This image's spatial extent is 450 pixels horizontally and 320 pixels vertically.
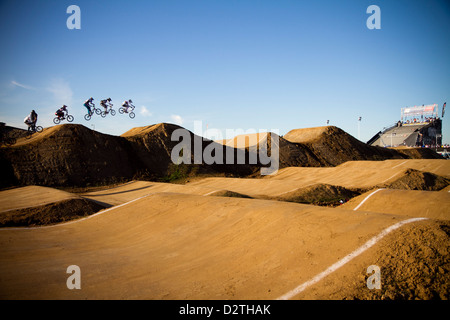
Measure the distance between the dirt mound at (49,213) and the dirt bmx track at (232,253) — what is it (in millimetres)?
904

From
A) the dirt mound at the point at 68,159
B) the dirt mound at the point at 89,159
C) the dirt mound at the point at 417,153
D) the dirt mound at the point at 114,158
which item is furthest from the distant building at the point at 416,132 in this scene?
the dirt mound at the point at 68,159

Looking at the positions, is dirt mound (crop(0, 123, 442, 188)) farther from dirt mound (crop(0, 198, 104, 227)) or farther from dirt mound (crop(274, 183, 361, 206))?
dirt mound (crop(274, 183, 361, 206))

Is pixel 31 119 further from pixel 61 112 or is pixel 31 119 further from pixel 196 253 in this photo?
pixel 196 253

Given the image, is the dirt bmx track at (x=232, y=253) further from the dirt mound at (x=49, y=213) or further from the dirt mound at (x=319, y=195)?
the dirt mound at (x=319, y=195)

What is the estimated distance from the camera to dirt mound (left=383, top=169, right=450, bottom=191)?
19.9 m

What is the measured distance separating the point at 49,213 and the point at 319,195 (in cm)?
1611

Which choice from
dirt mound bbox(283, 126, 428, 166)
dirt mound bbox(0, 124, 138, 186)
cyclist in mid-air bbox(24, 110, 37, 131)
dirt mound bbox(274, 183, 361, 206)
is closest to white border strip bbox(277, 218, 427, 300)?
dirt mound bbox(274, 183, 361, 206)

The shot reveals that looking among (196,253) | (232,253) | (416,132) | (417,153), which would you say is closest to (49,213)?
(196,253)

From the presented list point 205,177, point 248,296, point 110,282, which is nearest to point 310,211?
point 248,296

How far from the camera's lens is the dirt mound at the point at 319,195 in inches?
696
